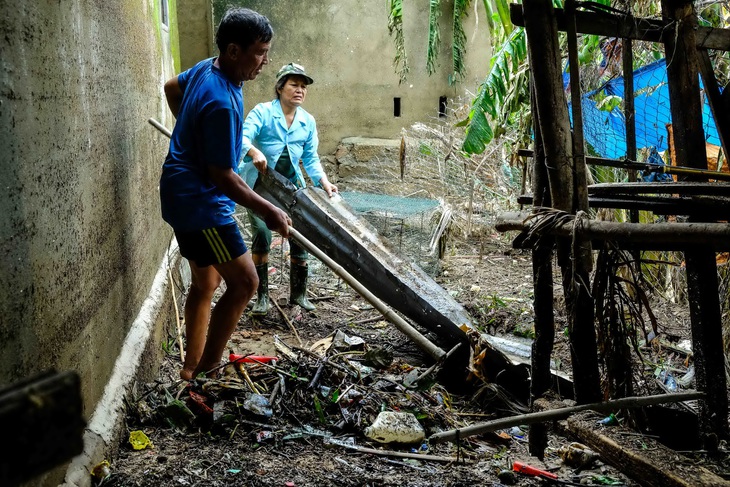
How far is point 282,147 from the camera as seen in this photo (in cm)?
616

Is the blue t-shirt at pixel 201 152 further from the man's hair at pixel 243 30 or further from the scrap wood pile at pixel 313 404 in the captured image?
the scrap wood pile at pixel 313 404

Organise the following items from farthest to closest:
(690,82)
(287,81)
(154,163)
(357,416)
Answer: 1. (287,81)
2. (154,163)
3. (357,416)
4. (690,82)

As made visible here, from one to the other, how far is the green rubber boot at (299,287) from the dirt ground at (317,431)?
3.31 feet

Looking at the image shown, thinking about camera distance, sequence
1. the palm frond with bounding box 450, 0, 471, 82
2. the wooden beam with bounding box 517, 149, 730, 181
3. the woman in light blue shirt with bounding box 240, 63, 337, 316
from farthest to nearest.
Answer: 1. the palm frond with bounding box 450, 0, 471, 82
2. the woman in light blue shirt with bounding box 240, 63, 337, 316
3. the wooden beam with bounding box 517, 149, 730, 181

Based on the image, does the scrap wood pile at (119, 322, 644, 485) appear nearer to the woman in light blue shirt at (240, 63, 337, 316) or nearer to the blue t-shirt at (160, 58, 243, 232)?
the blue t-shirt at (160, 58, 243, 232)

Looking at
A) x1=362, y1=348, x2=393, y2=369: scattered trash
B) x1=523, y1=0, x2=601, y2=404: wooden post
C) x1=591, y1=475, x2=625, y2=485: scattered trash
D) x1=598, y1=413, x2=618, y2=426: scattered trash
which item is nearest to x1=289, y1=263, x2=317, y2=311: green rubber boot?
x1=362, y1=348, x2=393, y2=369: scattered trash

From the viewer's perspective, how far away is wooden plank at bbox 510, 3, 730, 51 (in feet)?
10.7

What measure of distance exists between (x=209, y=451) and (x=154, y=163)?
2.97 meters

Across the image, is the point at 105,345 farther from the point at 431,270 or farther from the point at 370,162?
the point at 370,162

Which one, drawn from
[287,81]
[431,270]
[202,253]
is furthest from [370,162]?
[202,253]

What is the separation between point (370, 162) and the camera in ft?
37.9

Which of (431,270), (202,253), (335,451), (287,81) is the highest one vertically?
(287,81)

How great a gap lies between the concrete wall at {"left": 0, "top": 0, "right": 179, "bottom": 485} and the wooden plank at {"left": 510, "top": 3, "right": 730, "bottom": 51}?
202cm

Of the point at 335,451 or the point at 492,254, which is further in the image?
the point at 492,254
